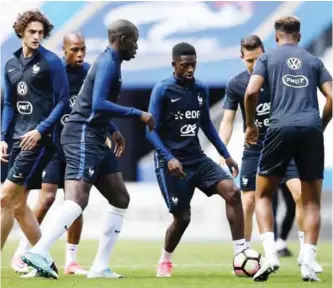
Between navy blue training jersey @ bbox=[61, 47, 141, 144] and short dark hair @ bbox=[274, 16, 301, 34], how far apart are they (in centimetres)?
142

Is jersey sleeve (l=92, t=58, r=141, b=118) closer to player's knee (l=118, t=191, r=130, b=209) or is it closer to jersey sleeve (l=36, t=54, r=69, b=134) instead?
jersey sleeve (l=36, t=54, r=69, b=134)

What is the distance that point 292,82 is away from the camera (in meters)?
10.6

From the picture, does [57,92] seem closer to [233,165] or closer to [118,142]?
[118,142]

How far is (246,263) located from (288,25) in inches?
88.8

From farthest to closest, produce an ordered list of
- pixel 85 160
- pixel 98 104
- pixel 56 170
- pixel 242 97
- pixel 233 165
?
pixel 242 97 < pixel 56 170 < pixel 233 165 < pixel 85 160 < pixel 98 104

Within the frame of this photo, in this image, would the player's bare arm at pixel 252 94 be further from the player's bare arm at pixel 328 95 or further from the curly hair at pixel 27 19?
the curly hair at pixel 27 19

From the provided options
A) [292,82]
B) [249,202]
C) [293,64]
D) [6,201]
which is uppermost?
[293,64]

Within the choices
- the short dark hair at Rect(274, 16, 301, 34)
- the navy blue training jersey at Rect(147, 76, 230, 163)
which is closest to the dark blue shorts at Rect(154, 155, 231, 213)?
the navy blue training jersey at Rect(147, 76, 230, 163)

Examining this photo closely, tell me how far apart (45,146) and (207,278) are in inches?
75.0

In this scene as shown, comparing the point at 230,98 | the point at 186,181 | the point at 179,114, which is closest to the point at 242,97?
the point at 230,98

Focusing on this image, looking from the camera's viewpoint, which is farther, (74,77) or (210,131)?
(74,77)

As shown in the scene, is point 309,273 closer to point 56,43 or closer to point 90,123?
point 90,123

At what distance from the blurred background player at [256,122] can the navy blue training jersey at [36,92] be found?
7.73 feet

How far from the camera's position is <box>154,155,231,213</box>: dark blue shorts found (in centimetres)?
1146
